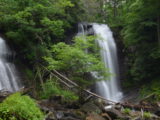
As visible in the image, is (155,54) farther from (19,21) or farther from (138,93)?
(19,21)

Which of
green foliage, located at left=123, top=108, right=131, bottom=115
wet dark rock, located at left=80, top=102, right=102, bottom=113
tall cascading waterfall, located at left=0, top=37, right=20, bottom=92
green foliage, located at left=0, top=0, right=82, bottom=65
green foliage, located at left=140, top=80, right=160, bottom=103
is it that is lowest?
green foliage, located at left=140, top=80, right=160, bottom=103

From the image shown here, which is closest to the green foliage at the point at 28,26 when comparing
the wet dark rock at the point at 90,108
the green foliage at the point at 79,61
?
the green foliage at the point at 79,61

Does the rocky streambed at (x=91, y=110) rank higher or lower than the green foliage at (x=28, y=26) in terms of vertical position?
lower

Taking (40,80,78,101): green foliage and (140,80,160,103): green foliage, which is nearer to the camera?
(40,80,78,101): green foliage

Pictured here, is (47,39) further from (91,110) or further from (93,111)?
(93,111)

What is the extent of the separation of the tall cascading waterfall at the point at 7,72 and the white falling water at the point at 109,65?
22.2 ft

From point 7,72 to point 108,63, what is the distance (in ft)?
30.4

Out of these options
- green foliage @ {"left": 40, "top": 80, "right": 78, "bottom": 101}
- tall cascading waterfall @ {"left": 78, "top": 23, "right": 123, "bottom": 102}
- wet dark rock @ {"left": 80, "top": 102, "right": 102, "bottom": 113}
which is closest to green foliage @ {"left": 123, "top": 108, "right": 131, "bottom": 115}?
wet dark rock @ {"left": 80, "top": 102, "right": 102, "bottom": 113}

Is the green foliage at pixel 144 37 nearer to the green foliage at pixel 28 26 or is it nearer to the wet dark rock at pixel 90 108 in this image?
the green foliage at pixel 28 26

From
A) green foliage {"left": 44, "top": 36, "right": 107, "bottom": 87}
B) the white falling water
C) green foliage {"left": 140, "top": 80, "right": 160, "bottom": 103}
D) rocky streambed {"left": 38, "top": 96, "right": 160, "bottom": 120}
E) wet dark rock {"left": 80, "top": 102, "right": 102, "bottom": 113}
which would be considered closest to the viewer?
rocky streambed {"left": 38, "top": 96, "right": 160, "bottom": 120}

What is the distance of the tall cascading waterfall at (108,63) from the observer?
760 inches

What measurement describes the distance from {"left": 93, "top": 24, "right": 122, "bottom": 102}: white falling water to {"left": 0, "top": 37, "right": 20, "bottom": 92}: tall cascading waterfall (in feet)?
22.2

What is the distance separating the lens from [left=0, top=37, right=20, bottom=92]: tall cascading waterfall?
1471 centimetres

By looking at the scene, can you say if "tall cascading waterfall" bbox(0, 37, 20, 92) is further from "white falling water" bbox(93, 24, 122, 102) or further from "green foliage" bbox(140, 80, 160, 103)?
"green foliage" bbox(140, 80, 160, 103)
